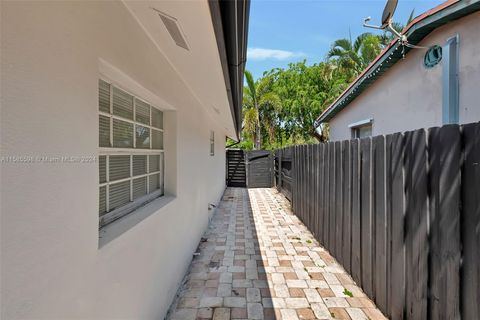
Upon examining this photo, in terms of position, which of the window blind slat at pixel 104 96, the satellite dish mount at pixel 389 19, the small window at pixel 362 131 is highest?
the satellite dish mount at pixel 389 19

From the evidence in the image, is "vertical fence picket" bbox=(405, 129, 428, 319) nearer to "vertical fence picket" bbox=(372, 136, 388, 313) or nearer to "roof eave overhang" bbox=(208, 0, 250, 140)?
"vertical fence picket" bbox=(372, 136, 388, 313)

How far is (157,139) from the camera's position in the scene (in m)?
2.87

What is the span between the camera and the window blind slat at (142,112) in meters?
2.27

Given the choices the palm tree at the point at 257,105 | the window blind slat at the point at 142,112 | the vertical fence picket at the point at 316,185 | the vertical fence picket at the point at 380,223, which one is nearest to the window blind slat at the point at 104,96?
the window blind slat at the point at 142,112

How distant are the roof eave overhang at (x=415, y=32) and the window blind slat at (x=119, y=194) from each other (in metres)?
4.88

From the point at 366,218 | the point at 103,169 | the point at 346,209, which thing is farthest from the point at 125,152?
the point at 346,209

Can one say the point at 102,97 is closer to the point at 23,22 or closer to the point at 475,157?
the point at 23,22

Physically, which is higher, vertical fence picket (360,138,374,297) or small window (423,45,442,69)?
small window (423,45,442,69)

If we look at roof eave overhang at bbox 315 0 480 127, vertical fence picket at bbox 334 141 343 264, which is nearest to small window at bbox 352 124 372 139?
roof eave overhang at bbox 315 0 480 127

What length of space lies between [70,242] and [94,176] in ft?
1.18

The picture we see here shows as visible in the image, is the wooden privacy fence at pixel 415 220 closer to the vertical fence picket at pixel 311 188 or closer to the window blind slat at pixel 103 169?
the vertical fence picket at pixel 311 188

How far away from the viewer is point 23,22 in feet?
2.84

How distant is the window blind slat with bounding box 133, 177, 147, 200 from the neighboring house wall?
4543 mm

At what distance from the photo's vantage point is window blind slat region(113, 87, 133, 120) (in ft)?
6.07
